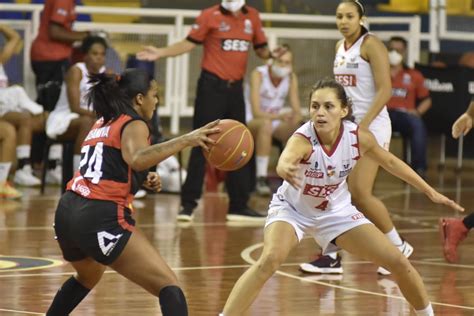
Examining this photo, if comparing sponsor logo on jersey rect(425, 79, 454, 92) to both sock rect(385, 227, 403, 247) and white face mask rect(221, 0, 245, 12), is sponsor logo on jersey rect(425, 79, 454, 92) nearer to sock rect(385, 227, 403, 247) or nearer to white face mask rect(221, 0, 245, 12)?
white face mask rect(221, 0, 245, 12)

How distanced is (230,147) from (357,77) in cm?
314

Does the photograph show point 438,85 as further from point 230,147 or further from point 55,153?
point 230,147

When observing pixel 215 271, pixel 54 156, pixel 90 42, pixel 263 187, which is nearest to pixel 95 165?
pixel 215 271

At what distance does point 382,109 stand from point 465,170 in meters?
9.04

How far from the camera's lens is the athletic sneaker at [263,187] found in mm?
15023

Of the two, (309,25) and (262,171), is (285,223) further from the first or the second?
(309,25)

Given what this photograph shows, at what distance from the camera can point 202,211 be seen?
1347 cm

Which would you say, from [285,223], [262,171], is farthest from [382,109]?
[262,171]

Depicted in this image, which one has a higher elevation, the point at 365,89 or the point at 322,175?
the point at 365,89

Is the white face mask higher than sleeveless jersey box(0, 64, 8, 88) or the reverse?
higher

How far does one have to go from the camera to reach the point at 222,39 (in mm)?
12609

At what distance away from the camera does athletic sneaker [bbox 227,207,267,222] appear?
12.7m

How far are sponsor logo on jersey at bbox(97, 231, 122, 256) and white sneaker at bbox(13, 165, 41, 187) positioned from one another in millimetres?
8687

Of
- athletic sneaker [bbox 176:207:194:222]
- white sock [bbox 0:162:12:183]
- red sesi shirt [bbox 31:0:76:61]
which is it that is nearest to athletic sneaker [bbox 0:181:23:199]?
white sock [bbox 0:162:12:183]
